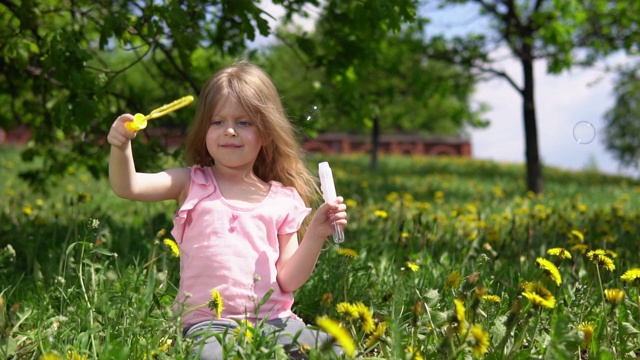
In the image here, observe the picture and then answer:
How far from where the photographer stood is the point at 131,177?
86.0 inches

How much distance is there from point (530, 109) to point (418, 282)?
8.42 m

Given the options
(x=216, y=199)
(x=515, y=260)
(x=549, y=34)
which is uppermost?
(x=549, y=34)

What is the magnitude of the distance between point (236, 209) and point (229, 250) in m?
0.16

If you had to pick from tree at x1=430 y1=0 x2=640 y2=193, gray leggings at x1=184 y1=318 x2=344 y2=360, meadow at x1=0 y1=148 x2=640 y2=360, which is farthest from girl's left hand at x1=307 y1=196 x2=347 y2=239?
tree at x1=430 y1=0 x2=640 y2=193

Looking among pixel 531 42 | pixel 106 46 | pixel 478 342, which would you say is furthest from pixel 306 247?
pixel 531 42

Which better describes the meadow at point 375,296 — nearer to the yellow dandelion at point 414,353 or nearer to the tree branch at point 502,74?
the yellow dandelion at point 414,353

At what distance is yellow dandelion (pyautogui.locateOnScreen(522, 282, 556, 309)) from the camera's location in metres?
1.85

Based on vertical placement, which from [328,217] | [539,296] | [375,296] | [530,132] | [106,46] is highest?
[106,46]

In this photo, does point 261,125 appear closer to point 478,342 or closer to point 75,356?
point 75,356

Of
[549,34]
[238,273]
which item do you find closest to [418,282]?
[238,273]

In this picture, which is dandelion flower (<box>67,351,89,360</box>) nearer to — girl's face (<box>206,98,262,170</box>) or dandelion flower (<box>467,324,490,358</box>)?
girl's face (<box>206,98,262,170</box>)

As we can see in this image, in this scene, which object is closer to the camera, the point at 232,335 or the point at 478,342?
the point at 478,342

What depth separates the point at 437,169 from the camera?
51.8 ft

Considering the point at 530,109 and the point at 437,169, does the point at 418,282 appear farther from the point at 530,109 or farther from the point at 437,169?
the point at 437,169
